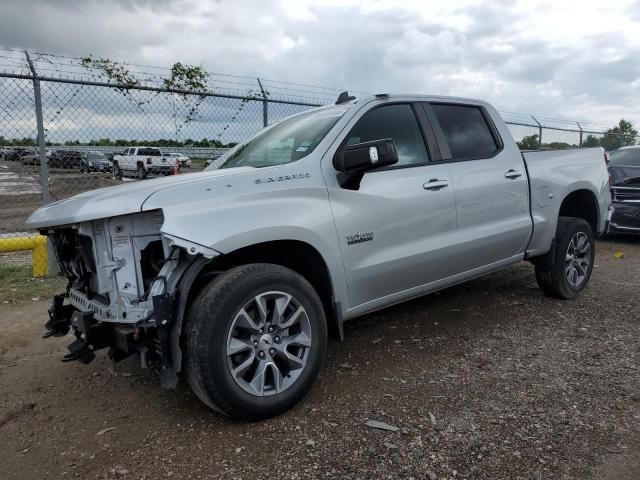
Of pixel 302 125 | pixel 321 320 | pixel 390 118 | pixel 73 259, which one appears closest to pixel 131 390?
pixel 73 259

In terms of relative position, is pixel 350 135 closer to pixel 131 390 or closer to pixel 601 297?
pixel 131 390

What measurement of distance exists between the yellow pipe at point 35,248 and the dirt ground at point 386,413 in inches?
77.2

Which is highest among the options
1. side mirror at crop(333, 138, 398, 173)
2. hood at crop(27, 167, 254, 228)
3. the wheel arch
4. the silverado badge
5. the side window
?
the side window

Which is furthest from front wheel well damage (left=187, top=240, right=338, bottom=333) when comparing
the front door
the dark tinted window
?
the dark tinted window

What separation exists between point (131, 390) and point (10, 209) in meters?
13.4

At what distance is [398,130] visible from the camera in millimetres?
3953

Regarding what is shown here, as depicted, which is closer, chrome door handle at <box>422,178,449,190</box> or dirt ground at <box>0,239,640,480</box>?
dirt ground at <box>0,239,640,480</box>

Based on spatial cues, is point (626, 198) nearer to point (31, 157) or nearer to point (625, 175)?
point (625, 175)

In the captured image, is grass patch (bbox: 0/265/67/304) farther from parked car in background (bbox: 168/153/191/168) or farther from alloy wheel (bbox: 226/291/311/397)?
alloy wheel (bbox: 226/291/311/397)

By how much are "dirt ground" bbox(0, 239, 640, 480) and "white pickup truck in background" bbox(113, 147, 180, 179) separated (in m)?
5.79

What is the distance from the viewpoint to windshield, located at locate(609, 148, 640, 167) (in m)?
8.72

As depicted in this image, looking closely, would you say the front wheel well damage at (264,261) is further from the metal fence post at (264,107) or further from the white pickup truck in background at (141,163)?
the white pickup truck in background at (141,163)

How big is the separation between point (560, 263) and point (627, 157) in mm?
5141

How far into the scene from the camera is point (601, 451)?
2.66m
